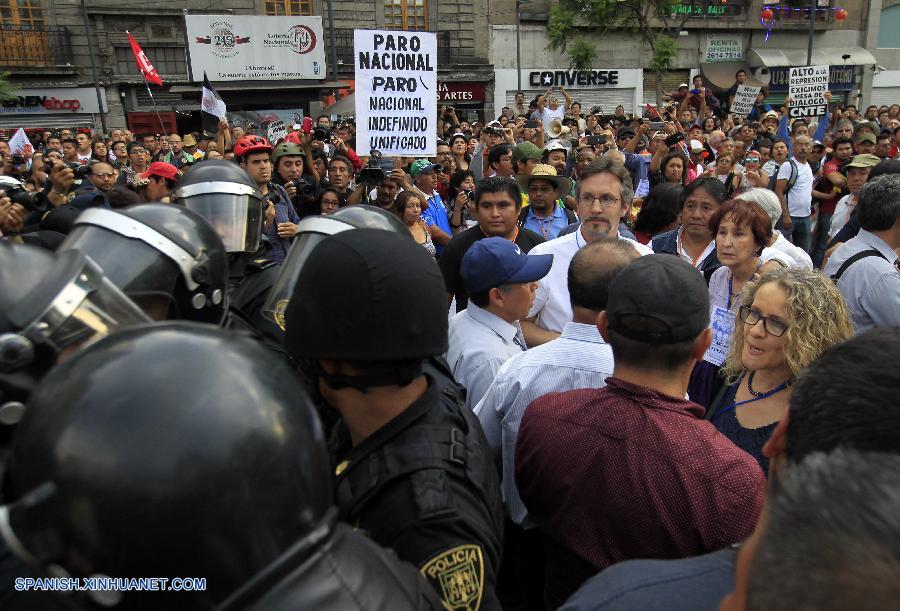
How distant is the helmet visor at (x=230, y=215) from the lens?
285cm

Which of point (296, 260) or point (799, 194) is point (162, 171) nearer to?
point (296, 260)

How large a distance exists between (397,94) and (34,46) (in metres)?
23.1

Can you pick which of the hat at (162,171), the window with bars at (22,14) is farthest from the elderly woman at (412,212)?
the window with bars at (22,14)

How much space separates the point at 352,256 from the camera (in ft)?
5.04

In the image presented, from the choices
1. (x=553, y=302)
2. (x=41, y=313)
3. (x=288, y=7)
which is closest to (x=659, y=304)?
(x=41, y=313)

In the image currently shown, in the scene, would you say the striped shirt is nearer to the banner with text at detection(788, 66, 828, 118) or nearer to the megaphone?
the megaphone

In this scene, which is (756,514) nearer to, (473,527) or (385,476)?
(473,527)

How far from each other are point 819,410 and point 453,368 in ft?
6.04

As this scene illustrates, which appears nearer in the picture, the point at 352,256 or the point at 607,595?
the point at 607,595

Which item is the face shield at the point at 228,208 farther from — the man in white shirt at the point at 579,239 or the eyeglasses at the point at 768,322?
the eyeglasses at the point at 768,322

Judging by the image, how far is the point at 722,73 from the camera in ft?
101

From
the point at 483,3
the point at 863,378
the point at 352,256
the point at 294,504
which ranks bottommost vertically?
the point at 294,504

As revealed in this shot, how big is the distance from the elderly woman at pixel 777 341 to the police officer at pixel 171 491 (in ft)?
6.36

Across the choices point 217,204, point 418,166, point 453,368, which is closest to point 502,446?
point 453,368
